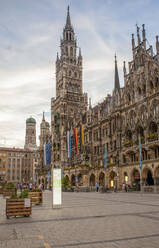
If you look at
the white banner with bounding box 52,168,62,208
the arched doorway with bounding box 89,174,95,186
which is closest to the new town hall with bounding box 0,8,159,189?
the arched doorway with bounding box 89,174,95,186

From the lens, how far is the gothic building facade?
150 feet

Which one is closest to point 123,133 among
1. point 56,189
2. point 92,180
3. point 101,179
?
point 101,179

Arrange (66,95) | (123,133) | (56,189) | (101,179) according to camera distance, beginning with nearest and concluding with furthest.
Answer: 1. (56,189)
2. (123,133)
3. (101,179)
4. (66,95)

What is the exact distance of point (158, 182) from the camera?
42.3m

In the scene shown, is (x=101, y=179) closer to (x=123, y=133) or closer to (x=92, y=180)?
(x=92, y=180)

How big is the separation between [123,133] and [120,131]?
145 cm

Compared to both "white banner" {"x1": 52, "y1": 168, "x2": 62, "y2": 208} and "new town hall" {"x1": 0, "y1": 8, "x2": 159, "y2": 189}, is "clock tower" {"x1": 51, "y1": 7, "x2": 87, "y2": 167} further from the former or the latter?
"white banner" {"x1": 52, "y1": 168, "x2": 62, "y2": 208}

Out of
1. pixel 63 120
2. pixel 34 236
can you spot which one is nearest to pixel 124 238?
pixel 34 236

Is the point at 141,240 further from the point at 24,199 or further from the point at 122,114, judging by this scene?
the point at 122,114

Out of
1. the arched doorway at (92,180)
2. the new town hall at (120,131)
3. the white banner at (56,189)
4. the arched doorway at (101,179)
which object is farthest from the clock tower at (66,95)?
the white banner at (56,189)

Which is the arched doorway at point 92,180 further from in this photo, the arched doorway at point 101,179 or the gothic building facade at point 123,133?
the arched doorway at point 101,179

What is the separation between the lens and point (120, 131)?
2127 inches

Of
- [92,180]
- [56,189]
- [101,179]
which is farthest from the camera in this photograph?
[92,180]

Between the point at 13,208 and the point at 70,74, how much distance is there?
84.1 meters
